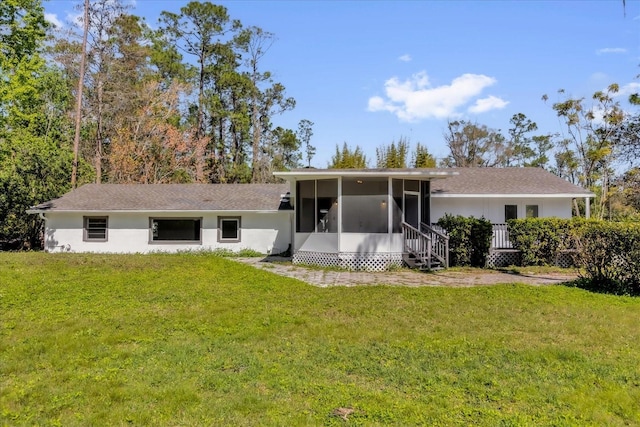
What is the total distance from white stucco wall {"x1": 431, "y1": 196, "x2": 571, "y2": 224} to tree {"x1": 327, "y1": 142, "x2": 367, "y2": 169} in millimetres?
7763

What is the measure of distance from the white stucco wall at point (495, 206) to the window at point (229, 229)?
8.43 meters

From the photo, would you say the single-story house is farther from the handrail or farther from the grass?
the grass

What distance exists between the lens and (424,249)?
13.0m

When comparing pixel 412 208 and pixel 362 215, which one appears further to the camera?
pixel 412 208

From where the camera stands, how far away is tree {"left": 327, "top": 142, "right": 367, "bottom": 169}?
2323cm

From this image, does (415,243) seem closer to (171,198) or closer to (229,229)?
(229,229)

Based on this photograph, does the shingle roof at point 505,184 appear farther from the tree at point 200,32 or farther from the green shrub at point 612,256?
the tree at point 200,32

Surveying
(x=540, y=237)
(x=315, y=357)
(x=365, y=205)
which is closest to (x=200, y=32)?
(x=365, y=205)

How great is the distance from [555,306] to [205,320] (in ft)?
21.2

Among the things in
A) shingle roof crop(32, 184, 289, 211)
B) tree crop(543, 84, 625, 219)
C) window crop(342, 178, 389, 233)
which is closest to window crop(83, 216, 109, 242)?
shingle roof crop(32, 184, 289, 211)

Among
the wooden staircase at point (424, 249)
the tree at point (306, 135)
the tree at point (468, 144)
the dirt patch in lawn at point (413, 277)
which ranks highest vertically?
the tree at point (306, 135)

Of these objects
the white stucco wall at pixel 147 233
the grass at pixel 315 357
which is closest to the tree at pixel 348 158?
the white stucco wall at pixel 147 233

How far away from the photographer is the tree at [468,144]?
38500 millimetres

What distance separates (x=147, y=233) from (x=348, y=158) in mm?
12121
